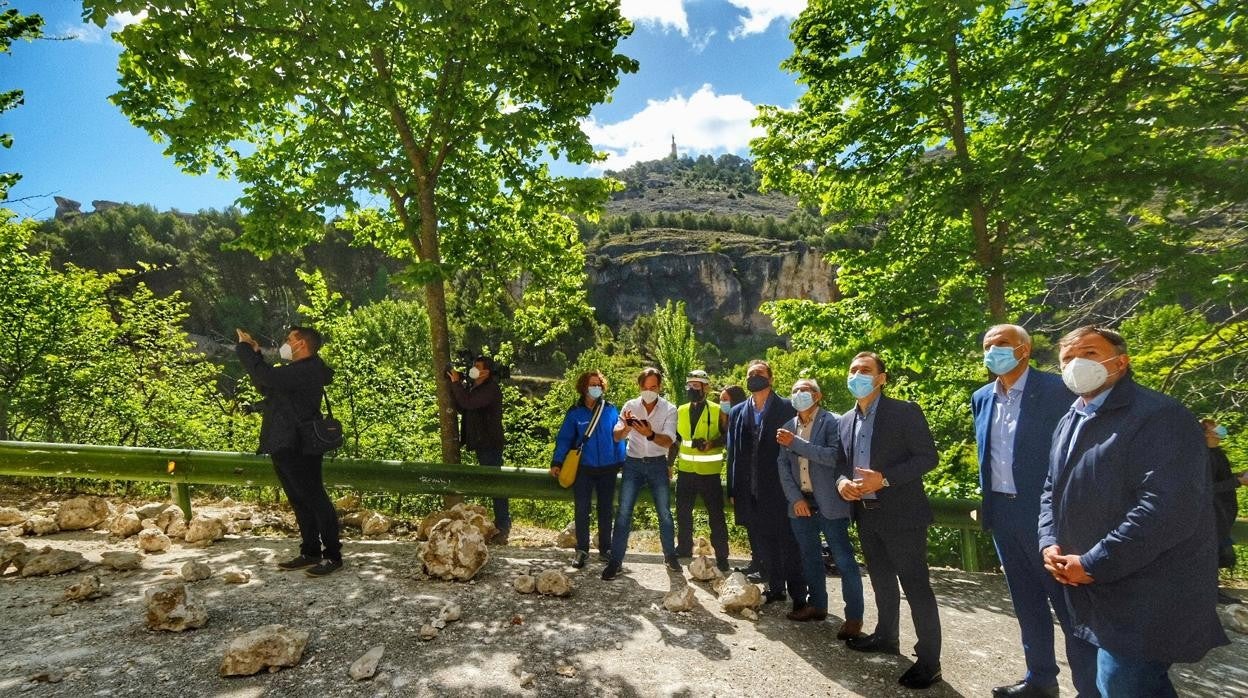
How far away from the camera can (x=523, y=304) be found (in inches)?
321

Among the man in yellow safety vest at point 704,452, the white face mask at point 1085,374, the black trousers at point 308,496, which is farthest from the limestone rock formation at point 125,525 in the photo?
the white face mask at point 1085,374

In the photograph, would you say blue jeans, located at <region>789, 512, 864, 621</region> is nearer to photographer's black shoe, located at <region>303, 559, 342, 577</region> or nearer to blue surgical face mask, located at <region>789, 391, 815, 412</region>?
blue surgical face mask, located at <region>789, 391, 815, 412</region>

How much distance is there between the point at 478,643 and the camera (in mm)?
3664

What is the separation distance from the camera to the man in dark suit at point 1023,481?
10.2 ft

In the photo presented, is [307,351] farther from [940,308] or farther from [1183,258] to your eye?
[1183,258]

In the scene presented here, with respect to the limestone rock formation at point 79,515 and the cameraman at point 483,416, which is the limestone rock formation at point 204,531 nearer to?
the limestone rock formation at point 79,515

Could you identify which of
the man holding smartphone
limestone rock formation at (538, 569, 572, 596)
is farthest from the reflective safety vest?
limestone rock formation at (538, 569, 572, 596)

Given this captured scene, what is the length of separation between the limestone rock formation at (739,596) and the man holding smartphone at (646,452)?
0.99 metres

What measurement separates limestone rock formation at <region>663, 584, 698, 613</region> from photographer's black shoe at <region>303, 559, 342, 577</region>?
293cm

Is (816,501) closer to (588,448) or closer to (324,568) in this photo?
(588,448)

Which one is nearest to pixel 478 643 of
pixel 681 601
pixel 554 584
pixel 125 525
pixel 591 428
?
pixel 554 584

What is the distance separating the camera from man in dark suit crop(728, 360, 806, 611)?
461cm

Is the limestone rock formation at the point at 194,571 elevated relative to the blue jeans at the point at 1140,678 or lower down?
lower down

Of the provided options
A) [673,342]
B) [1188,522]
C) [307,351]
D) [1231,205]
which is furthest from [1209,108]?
[673,342]
